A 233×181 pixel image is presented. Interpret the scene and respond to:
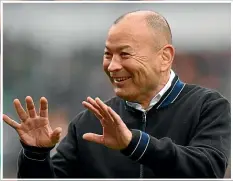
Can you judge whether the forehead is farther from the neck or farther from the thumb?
the thumb

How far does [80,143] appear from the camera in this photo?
118cm

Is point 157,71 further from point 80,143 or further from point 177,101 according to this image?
point 80,143

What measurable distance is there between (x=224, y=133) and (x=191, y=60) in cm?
126

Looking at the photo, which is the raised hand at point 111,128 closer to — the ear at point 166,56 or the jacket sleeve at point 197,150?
the jacket sleeve at point 197,150

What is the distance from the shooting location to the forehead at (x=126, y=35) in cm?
108

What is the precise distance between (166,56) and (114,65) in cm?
14

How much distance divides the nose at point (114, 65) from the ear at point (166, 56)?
12cm

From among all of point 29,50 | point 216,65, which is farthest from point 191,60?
point 29,50

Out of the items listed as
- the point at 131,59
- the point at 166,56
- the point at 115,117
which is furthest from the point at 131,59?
the point at 115,117

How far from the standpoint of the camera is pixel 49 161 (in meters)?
1.10

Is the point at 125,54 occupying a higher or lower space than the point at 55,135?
higher

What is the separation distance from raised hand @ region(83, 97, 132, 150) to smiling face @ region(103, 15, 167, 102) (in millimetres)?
171

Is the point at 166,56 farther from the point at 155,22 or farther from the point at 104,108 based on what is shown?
the point at 104,108

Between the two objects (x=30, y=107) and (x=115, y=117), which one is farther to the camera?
(x=30, y=107)
